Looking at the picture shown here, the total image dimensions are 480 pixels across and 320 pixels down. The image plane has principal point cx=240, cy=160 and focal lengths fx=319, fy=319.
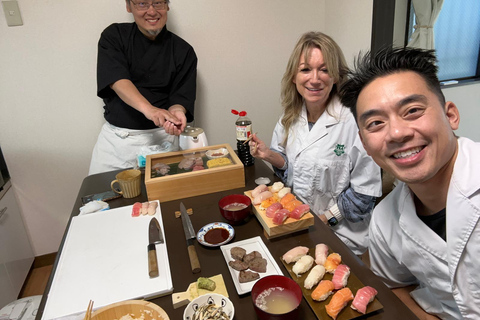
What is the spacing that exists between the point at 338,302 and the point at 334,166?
33.7 inches

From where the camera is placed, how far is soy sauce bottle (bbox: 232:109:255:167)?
1569 millimetres

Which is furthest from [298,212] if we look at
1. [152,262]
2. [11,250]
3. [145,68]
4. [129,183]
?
[11,250]

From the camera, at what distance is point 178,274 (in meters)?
0.94

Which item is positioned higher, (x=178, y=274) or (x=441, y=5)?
(x=441, y=5)

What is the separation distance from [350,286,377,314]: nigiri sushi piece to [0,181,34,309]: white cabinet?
6.79 ft

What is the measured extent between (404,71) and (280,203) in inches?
22.8

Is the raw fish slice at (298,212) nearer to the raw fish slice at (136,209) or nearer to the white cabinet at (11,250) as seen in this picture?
the raw fish slice at (136,209)

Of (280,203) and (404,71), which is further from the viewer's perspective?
(280,203)

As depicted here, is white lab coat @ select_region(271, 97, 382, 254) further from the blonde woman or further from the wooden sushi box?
the wooden sushi box

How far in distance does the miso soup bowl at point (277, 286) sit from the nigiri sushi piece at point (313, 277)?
0.20 ft

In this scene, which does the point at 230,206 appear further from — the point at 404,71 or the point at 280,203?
the point at 404,71

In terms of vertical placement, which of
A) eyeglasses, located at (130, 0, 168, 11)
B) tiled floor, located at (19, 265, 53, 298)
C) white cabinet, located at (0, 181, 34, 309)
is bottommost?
tiled floor, located at (19, 265, 53, 298)

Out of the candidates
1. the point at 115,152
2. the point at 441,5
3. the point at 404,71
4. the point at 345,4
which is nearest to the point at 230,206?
the point at 404,71

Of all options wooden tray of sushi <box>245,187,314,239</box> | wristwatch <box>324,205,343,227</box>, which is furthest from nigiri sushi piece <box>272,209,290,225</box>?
wristwatch <box>324,205,343,227</box>
